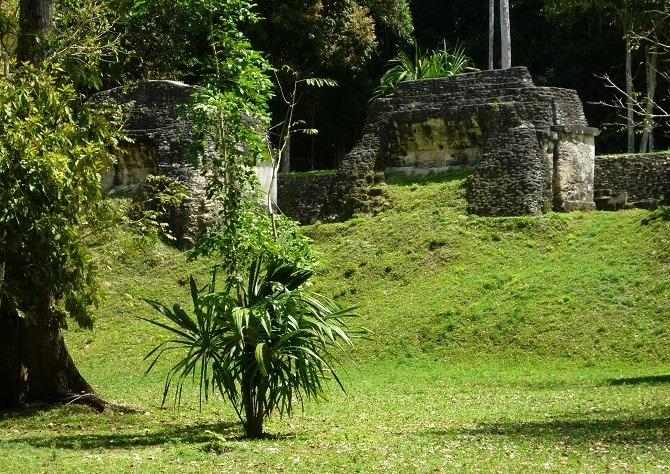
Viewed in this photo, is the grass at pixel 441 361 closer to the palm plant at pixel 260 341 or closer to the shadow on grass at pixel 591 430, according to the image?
the shadow on grass at pixel 591 430

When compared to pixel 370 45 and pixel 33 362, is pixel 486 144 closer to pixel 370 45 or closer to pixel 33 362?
pixel 370 45

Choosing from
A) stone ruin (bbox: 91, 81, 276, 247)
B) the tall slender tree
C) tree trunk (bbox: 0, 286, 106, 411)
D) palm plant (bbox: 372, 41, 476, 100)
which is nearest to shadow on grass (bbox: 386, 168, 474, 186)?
palm plant (bbox: 372, 41, 476, 100)

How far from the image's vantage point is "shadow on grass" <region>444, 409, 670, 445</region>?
32.1 feet

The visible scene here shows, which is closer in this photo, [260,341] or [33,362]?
[260,341]

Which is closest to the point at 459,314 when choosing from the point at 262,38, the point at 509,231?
the point at 509,231

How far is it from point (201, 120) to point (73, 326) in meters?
9.84

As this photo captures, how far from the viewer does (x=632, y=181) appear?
2178 centimetres

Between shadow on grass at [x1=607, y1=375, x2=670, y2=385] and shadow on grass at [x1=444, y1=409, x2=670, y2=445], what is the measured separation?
8.48ft

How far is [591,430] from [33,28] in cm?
781

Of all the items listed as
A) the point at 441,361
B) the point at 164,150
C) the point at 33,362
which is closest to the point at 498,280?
the point at 441,361

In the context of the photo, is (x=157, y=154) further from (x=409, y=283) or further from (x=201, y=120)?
(x=201, y=120)

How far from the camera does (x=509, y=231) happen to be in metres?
20.8

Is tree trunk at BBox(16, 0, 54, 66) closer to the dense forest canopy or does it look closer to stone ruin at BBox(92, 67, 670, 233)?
stone ruin at BBox(92, 67, 670, 233)

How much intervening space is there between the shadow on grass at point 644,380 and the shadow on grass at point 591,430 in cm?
258
